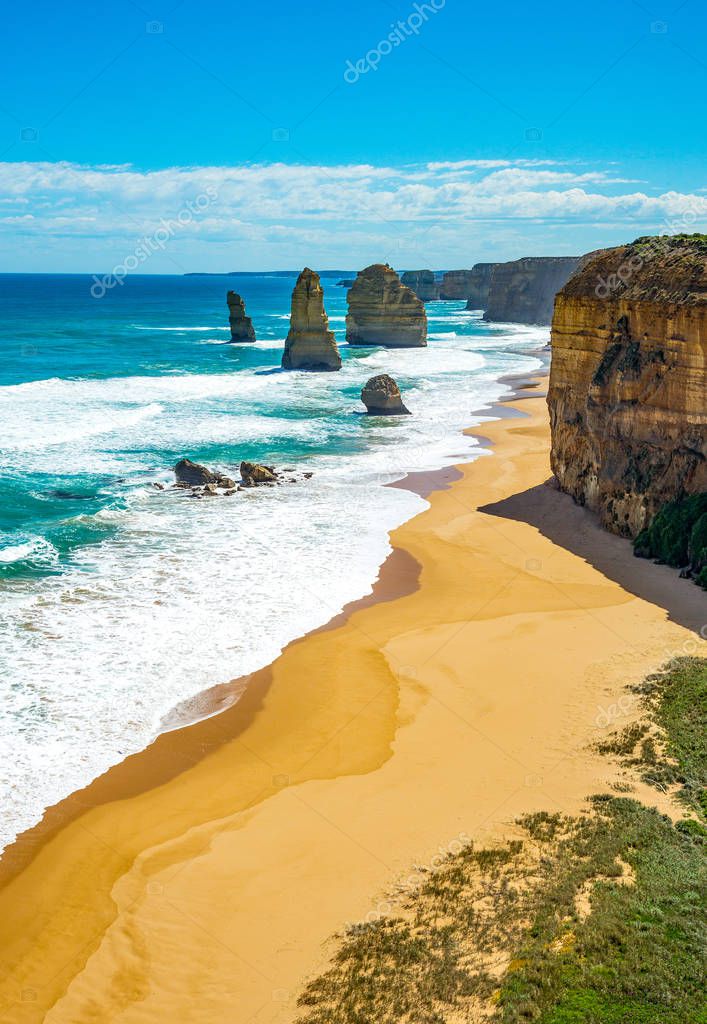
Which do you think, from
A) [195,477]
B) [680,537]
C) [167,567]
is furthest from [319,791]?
[195,477]

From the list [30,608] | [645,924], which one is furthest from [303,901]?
[30,608]

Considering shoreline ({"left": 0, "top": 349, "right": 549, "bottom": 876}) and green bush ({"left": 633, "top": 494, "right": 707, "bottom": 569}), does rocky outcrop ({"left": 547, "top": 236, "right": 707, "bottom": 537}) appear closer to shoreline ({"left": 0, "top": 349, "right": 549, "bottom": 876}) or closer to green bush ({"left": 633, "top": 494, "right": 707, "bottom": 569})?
green bush ({"left": 633, "top": 494, "right": 707, "bottom": 569})

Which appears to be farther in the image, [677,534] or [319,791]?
[677,534]

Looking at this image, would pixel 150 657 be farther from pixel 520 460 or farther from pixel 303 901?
pixel 520 460

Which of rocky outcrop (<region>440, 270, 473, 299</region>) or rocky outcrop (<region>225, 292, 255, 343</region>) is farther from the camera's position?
rocky outcrop (<region>440, 270, 473, 299</region>)

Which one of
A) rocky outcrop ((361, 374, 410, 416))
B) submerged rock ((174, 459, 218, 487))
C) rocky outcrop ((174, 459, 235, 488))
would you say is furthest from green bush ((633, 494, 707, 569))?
rocky outcrop ((361, 374, 410, 416))

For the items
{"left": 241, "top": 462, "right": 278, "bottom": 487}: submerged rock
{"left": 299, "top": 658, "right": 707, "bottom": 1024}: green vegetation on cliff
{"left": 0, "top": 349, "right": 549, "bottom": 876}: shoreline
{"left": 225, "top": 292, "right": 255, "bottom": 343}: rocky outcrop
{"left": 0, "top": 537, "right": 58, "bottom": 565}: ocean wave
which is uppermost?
{"left": 225, "top": 292, "right": 255, "bottom": 343}: rocky outcrop

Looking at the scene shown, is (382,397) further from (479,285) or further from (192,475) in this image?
(479,285)
